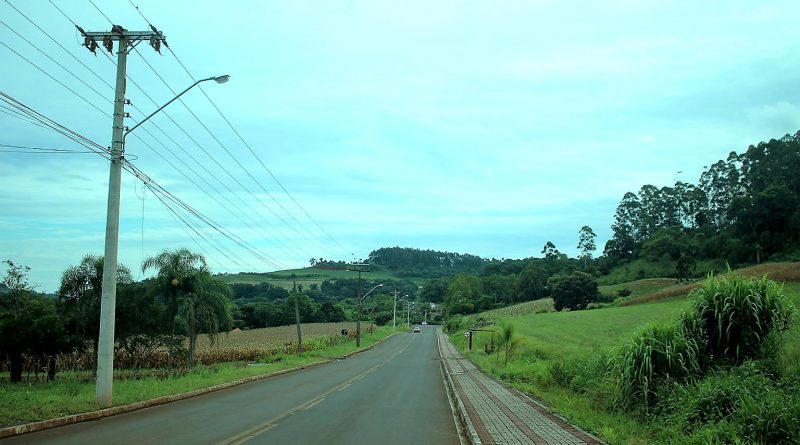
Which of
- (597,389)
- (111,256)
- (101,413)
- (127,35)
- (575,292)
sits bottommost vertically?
(101,413)

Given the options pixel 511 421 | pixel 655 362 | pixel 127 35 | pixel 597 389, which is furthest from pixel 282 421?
pixel 127 35

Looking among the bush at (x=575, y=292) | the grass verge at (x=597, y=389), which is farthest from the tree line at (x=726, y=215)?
the grass verge at (x=597, y=389)

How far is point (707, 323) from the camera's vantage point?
40.6 ft

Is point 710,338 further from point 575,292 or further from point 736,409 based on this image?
point 575,292

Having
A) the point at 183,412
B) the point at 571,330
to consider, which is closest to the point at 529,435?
the point at 183,412

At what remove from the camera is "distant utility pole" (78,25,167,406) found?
15.2 m

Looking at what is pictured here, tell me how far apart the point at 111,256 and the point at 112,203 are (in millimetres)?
1449

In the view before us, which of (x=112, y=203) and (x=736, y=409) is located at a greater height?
(x=112, y=203)

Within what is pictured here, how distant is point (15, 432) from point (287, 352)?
3808cm

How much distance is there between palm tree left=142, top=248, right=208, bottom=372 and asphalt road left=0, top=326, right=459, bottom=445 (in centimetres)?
1055

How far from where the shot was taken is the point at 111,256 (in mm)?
15797

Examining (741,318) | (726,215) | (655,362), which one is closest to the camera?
(741,318)

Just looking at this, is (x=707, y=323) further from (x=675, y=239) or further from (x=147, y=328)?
(x=675, y=239)

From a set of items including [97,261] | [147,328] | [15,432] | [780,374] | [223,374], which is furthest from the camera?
[147,328]
